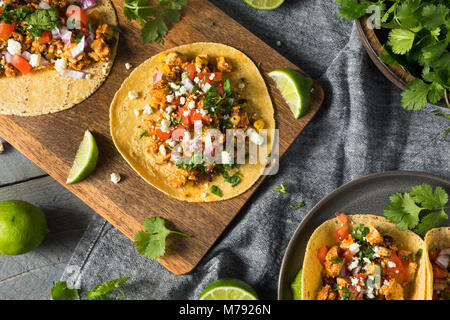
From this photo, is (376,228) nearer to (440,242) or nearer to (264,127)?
(440,242)

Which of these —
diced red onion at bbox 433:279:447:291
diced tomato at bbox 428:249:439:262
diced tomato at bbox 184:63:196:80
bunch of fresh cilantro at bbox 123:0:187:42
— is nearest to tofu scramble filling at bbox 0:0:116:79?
bunch of fresh cilantro at bbox 123:0:187:42

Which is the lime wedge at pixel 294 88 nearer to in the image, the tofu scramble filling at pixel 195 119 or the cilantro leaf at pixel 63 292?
the tofu scramble filling at pixel 195 119

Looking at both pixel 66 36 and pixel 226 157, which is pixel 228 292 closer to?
pixel 226 157

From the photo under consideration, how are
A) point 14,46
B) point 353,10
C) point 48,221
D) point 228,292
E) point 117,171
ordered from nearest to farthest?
point 353,10 → point 228,292 → point 14,46 → point 117,171 → point 48,221

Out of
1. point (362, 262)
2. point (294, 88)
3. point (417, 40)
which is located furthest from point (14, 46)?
point (362, 262)

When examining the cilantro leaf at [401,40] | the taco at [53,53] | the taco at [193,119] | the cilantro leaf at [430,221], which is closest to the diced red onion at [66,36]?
the taco at [53,53]

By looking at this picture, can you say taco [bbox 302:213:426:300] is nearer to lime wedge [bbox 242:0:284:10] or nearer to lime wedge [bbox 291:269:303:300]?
lime wedge [bbox 291:269:303:300]

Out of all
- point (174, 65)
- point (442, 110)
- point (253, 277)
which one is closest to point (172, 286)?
point (253, 277)
